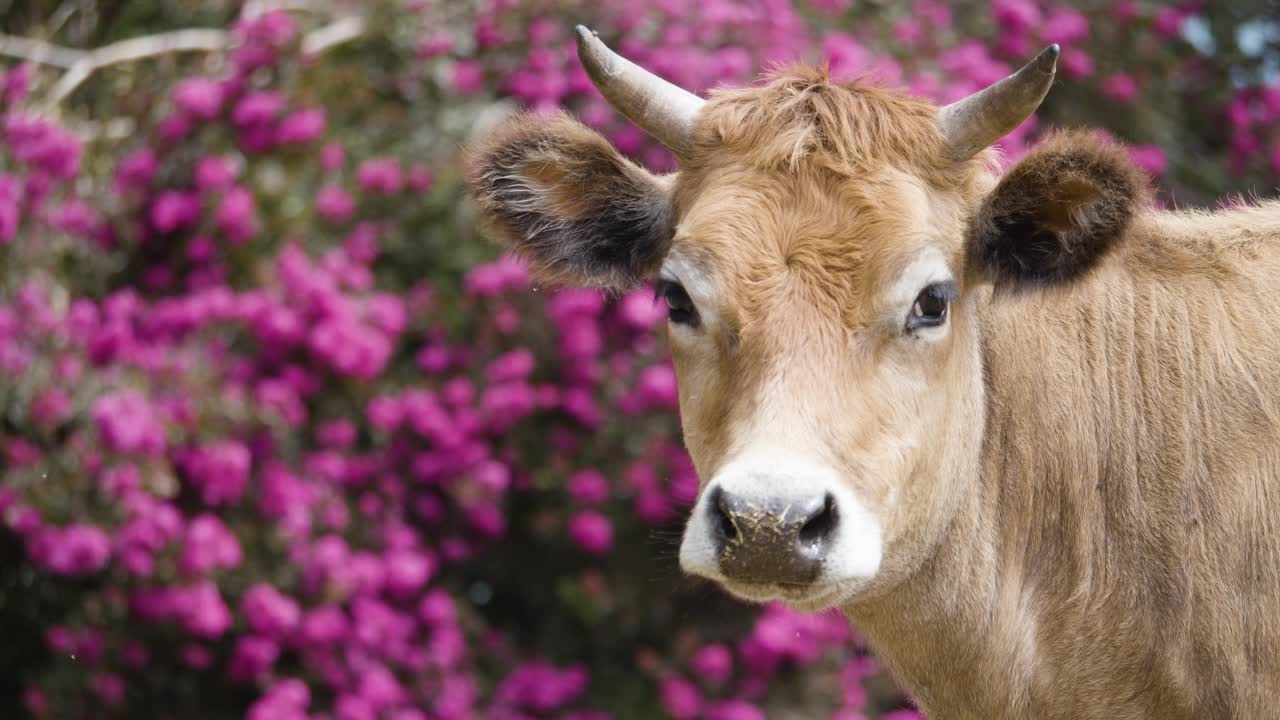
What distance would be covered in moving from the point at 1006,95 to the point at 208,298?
13.3 ft

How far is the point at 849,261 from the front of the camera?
11.7 ft

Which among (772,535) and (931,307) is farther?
(931,307)

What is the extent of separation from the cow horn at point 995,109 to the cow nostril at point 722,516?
1.20m

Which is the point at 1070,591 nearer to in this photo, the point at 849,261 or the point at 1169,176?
the point at 849,261

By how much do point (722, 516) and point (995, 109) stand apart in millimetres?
1273

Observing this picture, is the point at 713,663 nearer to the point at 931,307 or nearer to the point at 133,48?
the point at 931,307

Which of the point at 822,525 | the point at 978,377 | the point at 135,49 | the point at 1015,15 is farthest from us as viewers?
the point at 1015,15

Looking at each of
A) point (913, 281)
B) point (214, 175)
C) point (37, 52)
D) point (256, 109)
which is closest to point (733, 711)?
point (214, 175)

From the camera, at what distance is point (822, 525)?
328 centimetres

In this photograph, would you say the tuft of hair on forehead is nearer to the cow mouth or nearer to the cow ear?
the cow ear

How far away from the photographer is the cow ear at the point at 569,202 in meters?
4.26

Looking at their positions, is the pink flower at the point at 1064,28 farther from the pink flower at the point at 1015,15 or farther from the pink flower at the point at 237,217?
the pink flower at the point at 237,217

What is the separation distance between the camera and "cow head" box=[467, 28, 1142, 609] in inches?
130

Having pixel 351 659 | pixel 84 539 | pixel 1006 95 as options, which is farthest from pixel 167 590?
pixel 1006 95
